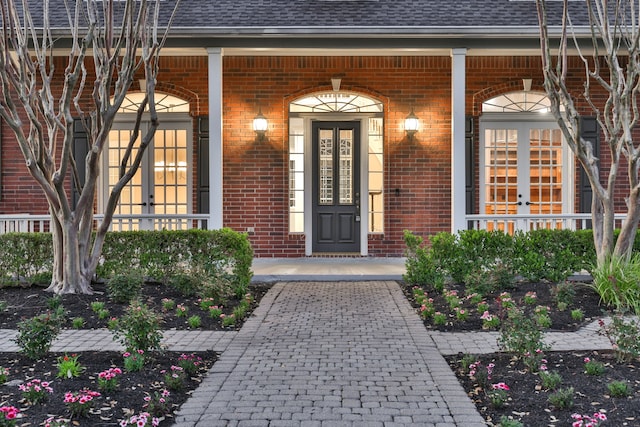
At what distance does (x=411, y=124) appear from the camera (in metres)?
11.5

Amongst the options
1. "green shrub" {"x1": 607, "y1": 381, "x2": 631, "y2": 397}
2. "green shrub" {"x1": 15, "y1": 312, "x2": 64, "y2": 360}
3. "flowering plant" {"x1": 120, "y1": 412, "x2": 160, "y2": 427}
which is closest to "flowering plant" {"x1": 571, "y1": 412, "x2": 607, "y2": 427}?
"green shrub" {"x1": 607, "y1": 381, "x2": 631, "y2": 397}

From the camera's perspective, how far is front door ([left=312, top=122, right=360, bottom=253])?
11.8 metres

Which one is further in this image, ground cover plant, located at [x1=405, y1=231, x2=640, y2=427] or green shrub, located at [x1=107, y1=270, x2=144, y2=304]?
green shrub, located at [x1=107, y1=270, x2=144, y2=304]

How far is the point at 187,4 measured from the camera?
11.2 m

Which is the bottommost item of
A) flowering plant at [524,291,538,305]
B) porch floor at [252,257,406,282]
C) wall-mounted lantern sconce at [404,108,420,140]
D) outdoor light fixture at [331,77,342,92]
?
flowering plant at [524,291,538,305]

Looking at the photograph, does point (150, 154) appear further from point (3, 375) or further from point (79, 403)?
point (79, 403)

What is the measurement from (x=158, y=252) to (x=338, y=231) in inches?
159

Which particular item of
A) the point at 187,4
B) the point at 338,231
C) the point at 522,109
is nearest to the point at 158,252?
the point at 338,231

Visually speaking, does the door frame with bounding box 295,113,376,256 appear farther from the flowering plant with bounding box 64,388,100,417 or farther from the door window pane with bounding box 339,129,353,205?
the flowering plant with bounding box 64,388,100,417

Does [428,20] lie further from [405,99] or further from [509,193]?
[509,193]

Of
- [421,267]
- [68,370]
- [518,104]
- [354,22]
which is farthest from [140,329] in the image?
[518,104]

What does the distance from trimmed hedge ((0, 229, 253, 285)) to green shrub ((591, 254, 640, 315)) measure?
4.23m

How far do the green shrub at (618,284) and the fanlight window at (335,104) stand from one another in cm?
543

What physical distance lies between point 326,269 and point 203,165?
2884mm
